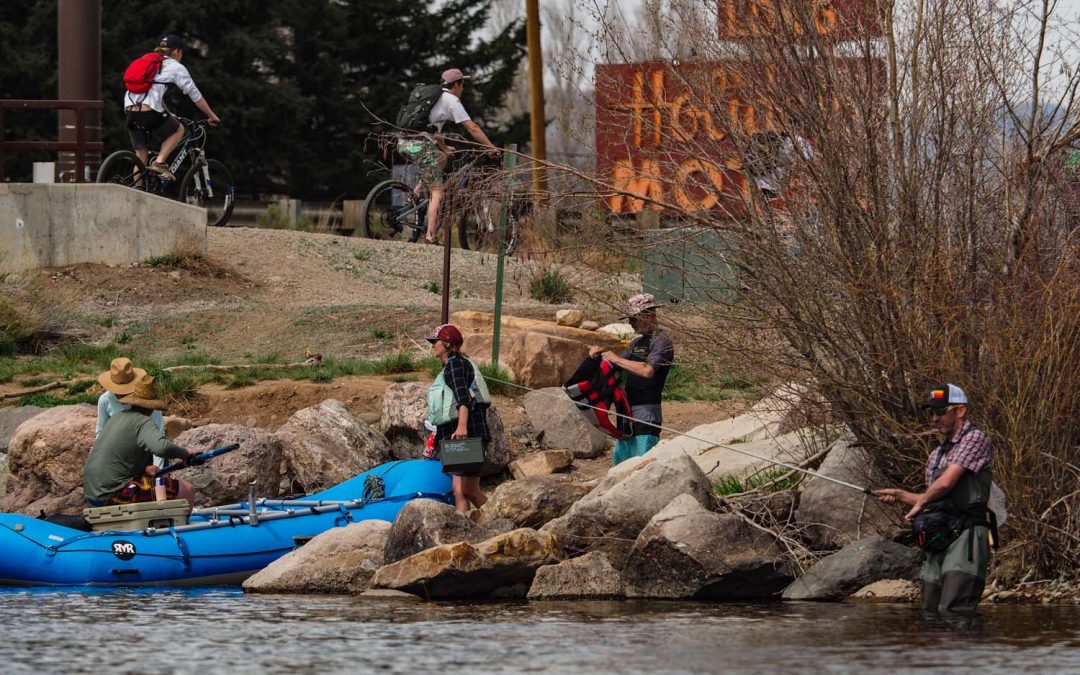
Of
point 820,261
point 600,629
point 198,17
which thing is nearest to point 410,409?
point 820,261

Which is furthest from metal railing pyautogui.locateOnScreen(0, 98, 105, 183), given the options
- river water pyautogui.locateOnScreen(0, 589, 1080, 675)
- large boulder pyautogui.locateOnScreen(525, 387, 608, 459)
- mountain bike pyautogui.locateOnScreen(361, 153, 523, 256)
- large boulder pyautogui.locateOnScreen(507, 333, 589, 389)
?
river water pyautogui.locateOnScreen(0, 589, 1080, 675)

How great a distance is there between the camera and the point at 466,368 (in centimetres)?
1398

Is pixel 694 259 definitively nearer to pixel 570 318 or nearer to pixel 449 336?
pixel 449 336

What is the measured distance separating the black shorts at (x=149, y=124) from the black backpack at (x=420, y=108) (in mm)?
3379

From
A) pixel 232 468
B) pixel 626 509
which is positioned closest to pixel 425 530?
pixel 626 509

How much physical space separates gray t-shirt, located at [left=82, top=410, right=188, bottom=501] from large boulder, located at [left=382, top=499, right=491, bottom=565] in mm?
1860

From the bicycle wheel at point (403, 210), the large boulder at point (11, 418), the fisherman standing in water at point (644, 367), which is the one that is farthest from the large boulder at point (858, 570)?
the bicycle wheel at point (403, 210)

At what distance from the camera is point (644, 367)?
544 inches

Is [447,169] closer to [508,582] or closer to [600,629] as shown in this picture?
[508,582]

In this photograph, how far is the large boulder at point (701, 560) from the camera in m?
12.1

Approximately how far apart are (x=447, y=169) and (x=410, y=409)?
4.79 metres

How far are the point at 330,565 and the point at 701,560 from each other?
261 cm

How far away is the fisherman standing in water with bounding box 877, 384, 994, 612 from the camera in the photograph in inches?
429

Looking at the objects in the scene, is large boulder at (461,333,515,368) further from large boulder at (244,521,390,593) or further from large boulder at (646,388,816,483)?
large boulder at (244,521,390,593)
